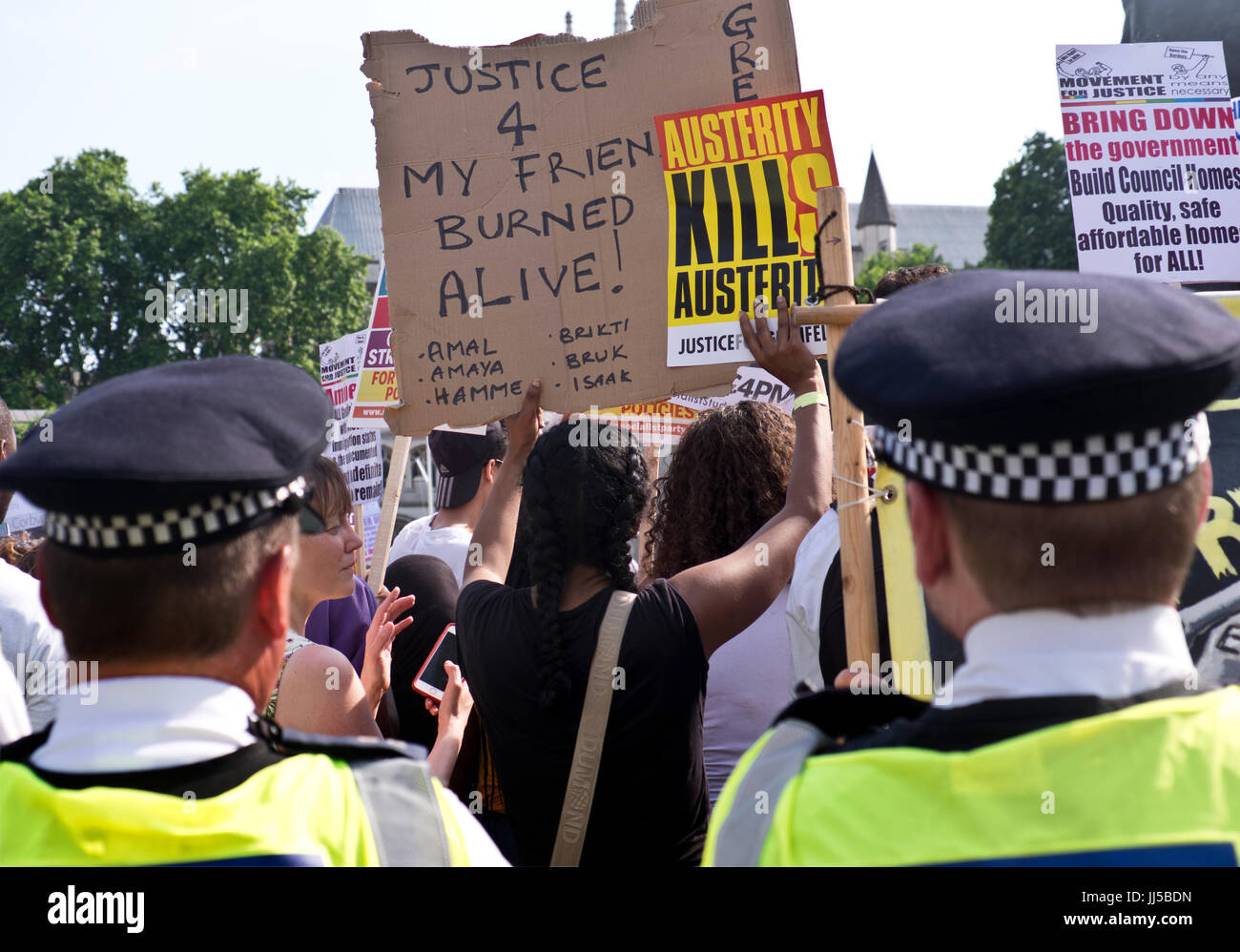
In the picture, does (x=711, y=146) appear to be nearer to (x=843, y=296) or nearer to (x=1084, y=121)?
(x=843, y=296)

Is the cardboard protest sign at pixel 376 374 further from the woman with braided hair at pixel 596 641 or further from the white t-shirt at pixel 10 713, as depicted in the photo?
the white t-shirt at pixel 10 713

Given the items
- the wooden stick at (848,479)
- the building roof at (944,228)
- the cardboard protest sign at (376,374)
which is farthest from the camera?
the building roof at (944,228)

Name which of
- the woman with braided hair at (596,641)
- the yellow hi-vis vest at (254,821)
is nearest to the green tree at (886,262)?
the woman with braided hair at (596,641)

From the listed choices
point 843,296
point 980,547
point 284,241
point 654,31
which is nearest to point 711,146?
point 654,31

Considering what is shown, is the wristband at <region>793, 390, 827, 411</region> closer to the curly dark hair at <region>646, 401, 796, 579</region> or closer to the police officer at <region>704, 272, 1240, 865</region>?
the curly dark hair at <region>646, 401, 796, 579</region>

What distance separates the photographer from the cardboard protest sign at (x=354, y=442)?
7.89 meters

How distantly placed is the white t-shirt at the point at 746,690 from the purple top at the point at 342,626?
1.44 metres

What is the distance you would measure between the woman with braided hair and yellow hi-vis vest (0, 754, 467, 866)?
3.54 feet

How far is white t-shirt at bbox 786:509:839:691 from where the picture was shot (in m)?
2.70

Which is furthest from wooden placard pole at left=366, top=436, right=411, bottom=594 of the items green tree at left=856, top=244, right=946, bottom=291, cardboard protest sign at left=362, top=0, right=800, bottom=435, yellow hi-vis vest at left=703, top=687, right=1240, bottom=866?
green tree at left=856, top=244, right=946, bottom=291

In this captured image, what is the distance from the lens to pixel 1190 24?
5.73 meters

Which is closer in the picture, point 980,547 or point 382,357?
point 980,547
